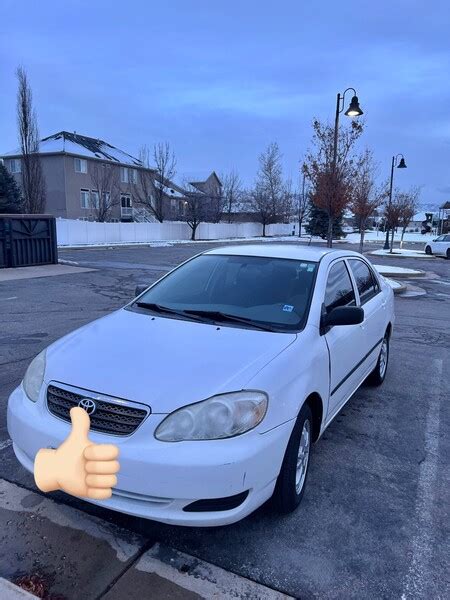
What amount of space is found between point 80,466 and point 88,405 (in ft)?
1.19

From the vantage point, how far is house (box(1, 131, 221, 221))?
4138 centimetres

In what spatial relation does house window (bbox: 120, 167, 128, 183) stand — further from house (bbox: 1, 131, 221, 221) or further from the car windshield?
the car windshield

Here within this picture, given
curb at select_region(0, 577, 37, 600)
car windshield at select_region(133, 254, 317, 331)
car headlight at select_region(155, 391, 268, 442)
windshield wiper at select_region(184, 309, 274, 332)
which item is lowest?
curb at select_region(0, 577, 37, 600)

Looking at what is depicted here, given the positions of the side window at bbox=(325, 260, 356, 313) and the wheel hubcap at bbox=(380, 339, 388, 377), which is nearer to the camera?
the side window at bbox=(325, 260, 356, 313)

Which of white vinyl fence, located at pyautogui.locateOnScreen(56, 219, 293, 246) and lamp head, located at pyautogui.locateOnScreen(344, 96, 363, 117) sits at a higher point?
lamp head, located at pyautogui.locateOnScreen(344, 96, 363, 117)

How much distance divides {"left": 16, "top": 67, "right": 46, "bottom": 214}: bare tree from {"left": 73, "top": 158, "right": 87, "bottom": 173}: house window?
1046cm

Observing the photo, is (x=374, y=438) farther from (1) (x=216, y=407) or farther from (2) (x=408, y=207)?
(2) (x=408, y=207)

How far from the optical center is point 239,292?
3670 millimetres

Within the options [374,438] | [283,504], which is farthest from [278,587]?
[374,438]

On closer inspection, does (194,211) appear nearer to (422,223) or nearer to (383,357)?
(383,357)

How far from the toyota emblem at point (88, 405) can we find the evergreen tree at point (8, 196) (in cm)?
3349

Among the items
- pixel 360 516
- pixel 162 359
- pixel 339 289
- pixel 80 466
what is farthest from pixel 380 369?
pixel 80 466

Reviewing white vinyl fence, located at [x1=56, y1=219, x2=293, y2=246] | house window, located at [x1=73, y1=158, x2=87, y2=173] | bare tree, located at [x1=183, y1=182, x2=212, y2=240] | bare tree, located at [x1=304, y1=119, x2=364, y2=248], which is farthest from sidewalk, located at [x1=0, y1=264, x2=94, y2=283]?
bare tree, located at [x1=183, y1=182, x2=212, y2=240]

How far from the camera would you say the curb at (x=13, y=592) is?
2117 millimetres
